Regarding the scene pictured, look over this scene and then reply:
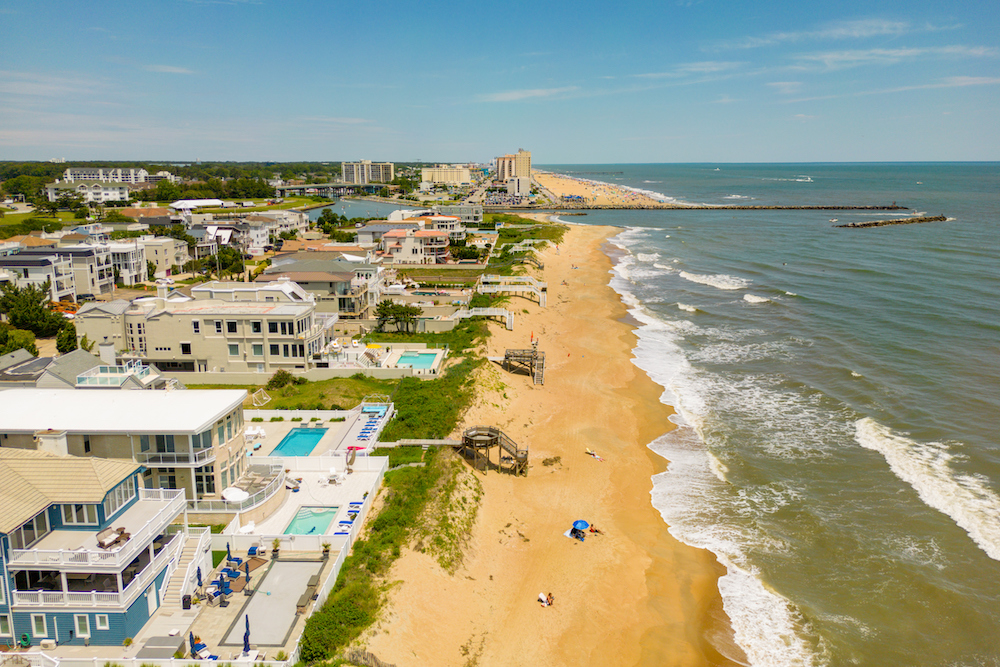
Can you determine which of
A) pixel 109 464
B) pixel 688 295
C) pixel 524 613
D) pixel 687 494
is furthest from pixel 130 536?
pixel 688 295

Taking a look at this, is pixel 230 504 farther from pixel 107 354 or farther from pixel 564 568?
pixel 107 354

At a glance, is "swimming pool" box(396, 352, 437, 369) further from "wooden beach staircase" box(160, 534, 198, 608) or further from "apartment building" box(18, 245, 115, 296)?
"apartment building" box(18, 245, 115, 296)

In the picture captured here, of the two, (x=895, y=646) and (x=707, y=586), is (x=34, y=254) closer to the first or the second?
(x=707, y=586)

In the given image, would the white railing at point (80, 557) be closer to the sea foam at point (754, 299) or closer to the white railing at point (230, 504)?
the white railing at point (230, 504)

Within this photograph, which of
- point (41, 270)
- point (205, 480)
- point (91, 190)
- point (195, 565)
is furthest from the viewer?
point (91, 190)

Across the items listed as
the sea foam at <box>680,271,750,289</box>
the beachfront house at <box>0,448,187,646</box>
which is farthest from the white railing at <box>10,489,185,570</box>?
the sea foam at <box>680,271,750,289</box>

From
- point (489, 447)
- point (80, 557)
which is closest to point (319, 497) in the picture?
point (489, 447)
